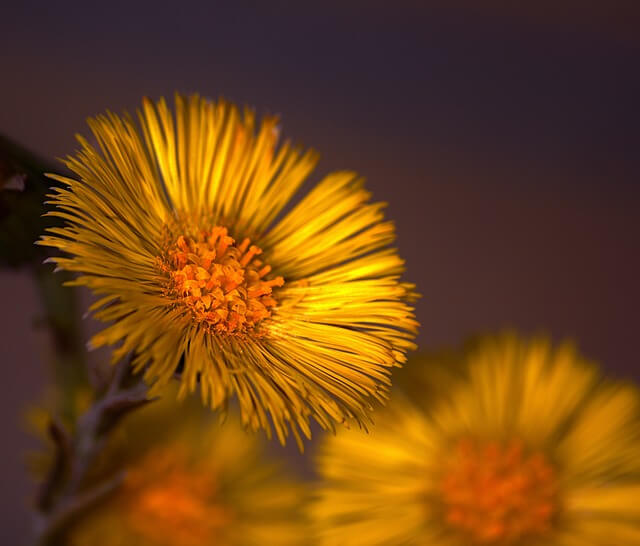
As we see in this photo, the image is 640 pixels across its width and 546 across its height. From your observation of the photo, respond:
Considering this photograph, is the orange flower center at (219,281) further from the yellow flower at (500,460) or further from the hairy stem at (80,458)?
the yellow flower at (500,460)

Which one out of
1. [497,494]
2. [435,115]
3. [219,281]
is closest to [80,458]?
[219,281]

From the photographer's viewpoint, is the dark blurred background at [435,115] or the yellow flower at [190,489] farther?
Result: the dark blurred background at [435,115]

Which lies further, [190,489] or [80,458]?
[190,489]

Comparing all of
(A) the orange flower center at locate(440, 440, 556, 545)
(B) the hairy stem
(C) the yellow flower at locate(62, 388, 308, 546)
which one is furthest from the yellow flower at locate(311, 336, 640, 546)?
(B) the hairy stem

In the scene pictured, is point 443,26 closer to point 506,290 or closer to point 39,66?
point 506,290

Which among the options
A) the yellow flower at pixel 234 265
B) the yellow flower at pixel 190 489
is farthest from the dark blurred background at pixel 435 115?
the yellow flower at pixel 234 265

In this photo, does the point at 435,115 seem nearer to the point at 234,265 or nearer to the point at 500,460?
the point at 500,460

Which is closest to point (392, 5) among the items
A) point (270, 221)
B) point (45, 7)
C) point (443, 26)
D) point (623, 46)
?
point (443, 26)

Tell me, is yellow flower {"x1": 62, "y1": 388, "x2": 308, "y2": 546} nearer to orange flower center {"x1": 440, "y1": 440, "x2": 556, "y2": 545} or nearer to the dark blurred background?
orange flower center {"x1": 440, "y1": 440, "x2": 556, "y2": 545}
